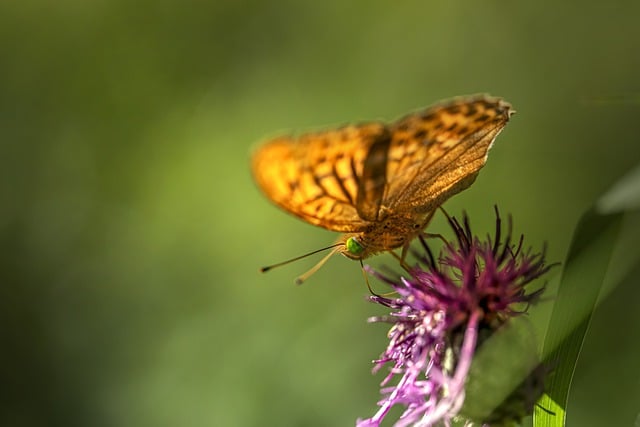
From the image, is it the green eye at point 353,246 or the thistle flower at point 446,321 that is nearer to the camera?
the thistle flower at point 446,321

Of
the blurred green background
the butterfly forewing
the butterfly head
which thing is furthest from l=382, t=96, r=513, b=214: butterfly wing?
the blurred green background

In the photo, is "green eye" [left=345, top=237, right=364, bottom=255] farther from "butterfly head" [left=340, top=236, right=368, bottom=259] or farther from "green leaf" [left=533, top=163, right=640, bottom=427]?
"green leaf" [left=533, top=163, right=640, bottom=427]

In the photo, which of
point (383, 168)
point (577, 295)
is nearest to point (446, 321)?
point (577, 295)

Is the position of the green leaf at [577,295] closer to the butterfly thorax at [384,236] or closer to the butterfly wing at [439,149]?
the butterfly wing at [439,149]

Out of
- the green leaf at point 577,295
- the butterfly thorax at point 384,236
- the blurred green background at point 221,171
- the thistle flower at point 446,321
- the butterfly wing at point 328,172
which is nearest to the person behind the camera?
the green leaf at point 577,295

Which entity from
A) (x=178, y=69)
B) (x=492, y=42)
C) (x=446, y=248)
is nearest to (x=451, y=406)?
(x=446, y=248)

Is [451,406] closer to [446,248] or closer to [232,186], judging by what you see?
[446,248]

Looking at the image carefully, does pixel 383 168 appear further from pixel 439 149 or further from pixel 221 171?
pixel 221 171

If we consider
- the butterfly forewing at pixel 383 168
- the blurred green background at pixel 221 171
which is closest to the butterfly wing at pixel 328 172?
the butterfly forewing at pixel 383 168
